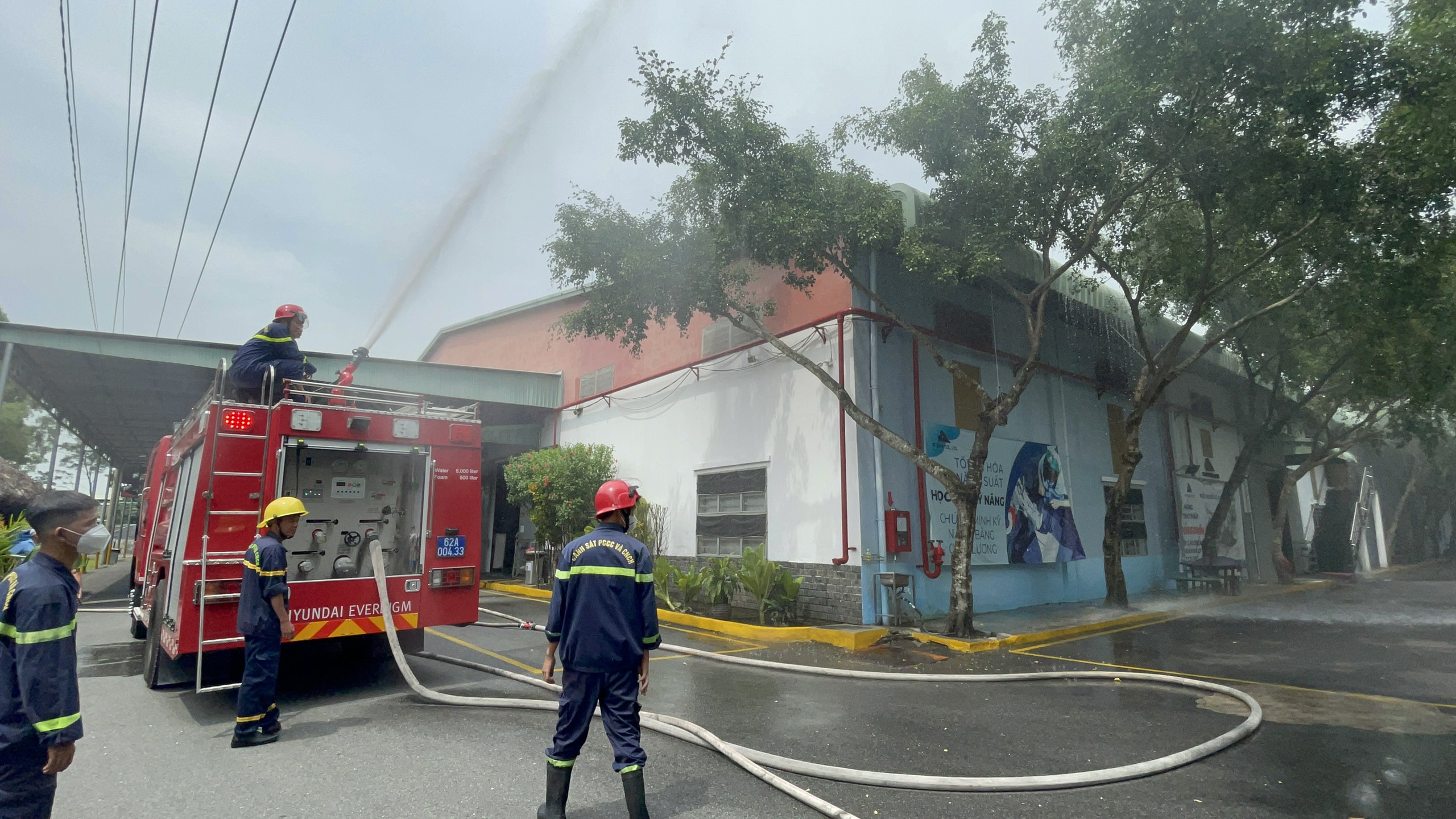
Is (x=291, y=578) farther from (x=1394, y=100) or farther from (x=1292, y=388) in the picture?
(x=1292, y=388)

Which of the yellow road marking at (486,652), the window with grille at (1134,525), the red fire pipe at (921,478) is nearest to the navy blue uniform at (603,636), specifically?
the yellow road marking at (486,652)

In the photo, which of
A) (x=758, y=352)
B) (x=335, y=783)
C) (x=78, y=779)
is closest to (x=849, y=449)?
(x=758, y=352)

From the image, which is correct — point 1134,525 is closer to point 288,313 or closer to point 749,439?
point 749,439

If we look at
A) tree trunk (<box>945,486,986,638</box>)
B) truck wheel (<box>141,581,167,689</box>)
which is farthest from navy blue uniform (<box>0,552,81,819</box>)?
tree trunk (<box>945,486,986,638</box>)

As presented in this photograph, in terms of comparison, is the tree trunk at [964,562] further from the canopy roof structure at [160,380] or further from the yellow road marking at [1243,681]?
the canopy roof structure at [160,380]

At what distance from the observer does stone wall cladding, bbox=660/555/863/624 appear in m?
11.9

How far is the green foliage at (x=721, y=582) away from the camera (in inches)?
508

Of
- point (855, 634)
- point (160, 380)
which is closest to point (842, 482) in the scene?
point (855, 634)

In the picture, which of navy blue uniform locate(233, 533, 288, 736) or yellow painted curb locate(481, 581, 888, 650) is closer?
navy blue uniform locate(233, 533, 288, 736)

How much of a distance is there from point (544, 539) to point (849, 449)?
27.9ft

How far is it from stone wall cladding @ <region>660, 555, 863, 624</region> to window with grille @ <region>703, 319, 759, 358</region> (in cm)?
459

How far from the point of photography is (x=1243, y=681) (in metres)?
8.14

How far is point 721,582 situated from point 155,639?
8.15m

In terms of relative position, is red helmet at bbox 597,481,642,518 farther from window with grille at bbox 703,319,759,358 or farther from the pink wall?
window with grille at bbox 703,319,759,358
